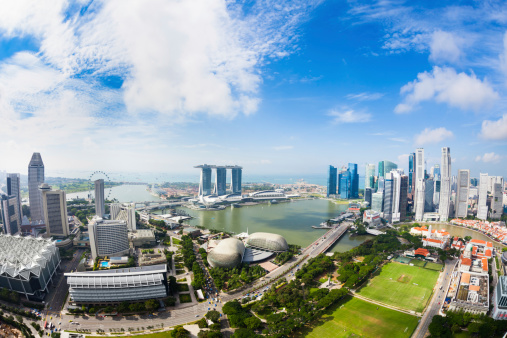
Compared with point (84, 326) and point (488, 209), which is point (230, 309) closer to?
point (84, 326)

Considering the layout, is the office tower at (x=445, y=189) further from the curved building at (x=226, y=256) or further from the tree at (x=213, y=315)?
the tree at (x=213, y=315)

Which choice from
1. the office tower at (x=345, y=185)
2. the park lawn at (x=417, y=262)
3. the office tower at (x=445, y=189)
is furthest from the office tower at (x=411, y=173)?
the park lawn at (x=417, y=262)

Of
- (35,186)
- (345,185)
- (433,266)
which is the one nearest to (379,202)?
(433,266)

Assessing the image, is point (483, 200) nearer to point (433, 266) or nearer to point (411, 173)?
point (411, 173)

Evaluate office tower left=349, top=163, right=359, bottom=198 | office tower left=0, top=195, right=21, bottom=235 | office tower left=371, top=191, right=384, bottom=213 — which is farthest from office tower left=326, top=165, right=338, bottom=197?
office tower left=0, top=195, right=21, bottom=235

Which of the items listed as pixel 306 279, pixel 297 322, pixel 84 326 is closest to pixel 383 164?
pixel 306 279
